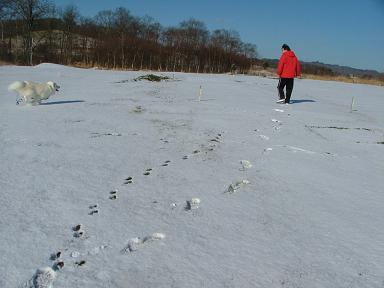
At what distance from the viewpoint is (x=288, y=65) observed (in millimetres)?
11984

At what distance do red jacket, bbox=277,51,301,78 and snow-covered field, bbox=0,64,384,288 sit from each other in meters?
4.66

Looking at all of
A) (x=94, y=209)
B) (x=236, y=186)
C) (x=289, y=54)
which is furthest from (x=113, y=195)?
(x=289, y=54)

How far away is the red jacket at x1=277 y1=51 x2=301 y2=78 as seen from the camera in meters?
12.0

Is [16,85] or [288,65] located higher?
[288,65]

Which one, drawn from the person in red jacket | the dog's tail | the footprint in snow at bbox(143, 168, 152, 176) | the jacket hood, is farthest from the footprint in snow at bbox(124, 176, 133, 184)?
the jacket hood

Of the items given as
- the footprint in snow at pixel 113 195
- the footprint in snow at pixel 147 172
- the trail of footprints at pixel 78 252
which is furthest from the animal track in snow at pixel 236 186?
the footprint in snow at pixel 113 195

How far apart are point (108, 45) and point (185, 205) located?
35264 millimetres

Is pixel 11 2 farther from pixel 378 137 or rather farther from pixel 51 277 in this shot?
pixel 51 277

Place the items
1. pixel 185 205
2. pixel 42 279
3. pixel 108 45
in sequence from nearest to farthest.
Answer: pixel 42 279
pixel 185 205
pixel 108 45

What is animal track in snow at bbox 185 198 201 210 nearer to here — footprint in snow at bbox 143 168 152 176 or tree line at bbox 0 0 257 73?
footprint in snow at bbox 143 168 152 176

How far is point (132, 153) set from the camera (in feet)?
18.1

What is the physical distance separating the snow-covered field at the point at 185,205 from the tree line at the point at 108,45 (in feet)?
99.6

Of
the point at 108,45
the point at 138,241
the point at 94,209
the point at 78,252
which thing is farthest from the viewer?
the point at 108,45

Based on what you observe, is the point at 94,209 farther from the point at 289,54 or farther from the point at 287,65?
the point at 289,54
